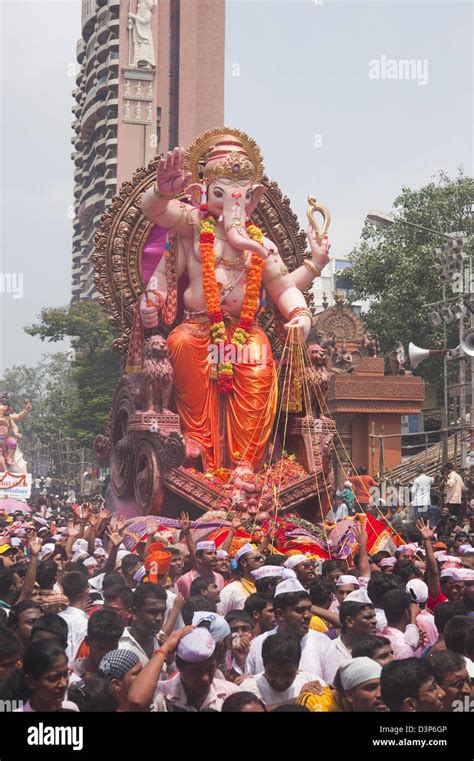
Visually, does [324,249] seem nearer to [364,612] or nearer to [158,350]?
[158,350]

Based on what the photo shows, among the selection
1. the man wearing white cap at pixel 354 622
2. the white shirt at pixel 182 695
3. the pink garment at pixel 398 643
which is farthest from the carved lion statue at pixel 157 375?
the white shirt at pixel 182 695

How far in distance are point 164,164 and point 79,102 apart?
5298cm

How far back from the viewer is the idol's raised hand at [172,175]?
40.8 feet

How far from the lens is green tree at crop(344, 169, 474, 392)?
31719mm

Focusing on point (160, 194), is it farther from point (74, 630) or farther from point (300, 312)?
point (74, 630)

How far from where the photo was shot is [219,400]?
13172 millimetres

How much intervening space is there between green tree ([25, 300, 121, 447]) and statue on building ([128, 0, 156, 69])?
49.3ft

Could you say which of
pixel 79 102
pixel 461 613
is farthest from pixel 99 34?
pixel 461 613

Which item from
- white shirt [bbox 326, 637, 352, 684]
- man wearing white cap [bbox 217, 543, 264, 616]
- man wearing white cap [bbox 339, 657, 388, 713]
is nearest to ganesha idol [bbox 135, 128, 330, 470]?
man wearing white cap [bbox 217, 543, 264, 616]

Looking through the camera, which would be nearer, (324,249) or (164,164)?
(164,164)

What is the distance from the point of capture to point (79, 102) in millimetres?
63250

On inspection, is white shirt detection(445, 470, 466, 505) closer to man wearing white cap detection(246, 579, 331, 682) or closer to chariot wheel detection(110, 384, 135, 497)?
chariot wheel detection(110, 384, 135, 497)

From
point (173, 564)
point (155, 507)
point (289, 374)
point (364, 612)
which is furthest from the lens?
A: point (289, 374)

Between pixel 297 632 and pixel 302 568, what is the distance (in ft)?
5.58
